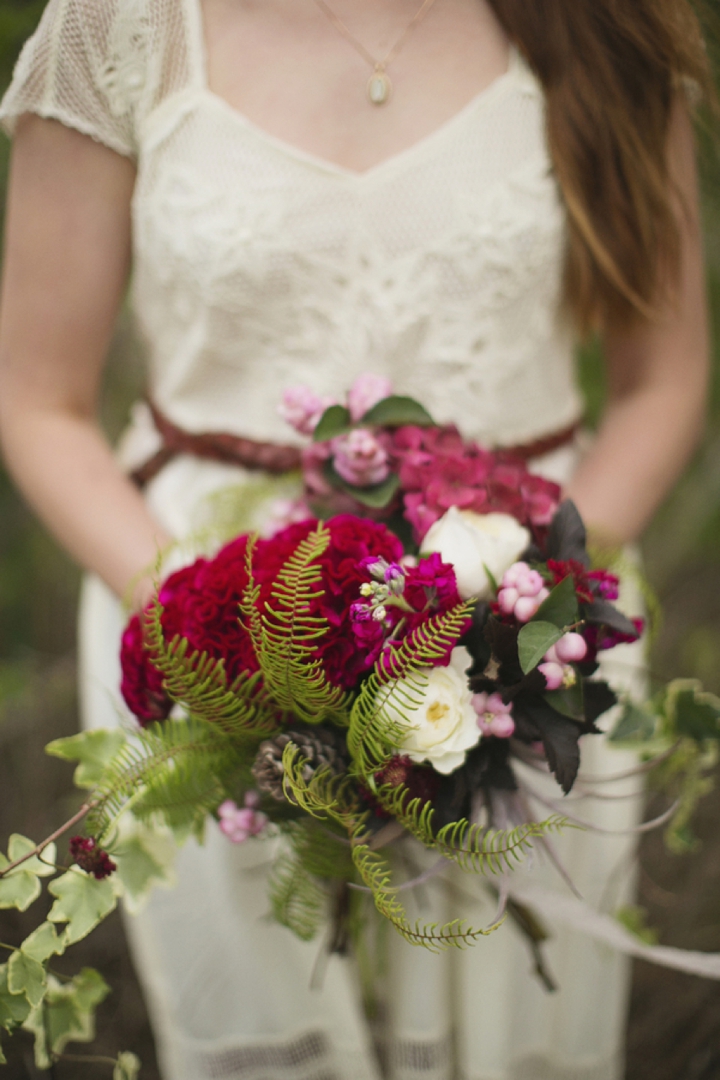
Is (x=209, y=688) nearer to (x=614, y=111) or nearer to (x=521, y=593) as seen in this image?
(x=521, y=593)

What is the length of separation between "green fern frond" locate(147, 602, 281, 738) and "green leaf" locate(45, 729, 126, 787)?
0.34ft

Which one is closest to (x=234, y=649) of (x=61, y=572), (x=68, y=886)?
(x=68, y=886)

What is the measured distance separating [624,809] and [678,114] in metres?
0.87

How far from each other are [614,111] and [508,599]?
0.62 m

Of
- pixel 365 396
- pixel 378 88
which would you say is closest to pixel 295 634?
pixel 365 396

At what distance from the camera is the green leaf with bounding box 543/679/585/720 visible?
21.1 inches

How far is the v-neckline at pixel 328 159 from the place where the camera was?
771 mm

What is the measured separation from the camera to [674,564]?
245cm

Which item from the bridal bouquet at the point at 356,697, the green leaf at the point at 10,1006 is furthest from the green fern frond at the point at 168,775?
the green leaf at the point at 10,1006

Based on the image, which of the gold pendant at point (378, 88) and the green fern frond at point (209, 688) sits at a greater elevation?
the gold pendant at point (378, 88)

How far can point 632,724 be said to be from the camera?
72 centimetres

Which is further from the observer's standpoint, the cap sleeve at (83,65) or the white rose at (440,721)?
the cap sleeve at (83,65)

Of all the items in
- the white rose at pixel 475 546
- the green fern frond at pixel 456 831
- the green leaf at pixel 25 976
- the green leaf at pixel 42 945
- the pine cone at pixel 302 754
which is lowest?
the green leaf at pixel 25 976

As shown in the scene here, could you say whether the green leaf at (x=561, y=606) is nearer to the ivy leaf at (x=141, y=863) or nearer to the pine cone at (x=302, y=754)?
the pine cone at (x=302, y=754)
